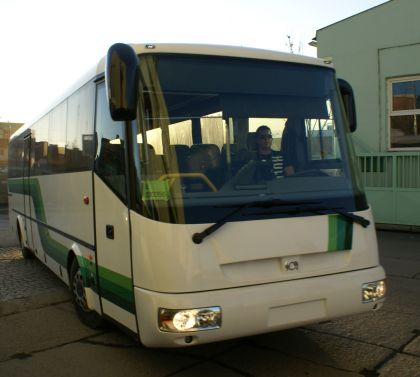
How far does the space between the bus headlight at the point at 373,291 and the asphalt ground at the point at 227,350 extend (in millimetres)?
569

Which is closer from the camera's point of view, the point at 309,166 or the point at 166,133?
the point at 166,133

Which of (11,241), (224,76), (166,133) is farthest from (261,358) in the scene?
(11,241)

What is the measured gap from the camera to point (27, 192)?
8656mm

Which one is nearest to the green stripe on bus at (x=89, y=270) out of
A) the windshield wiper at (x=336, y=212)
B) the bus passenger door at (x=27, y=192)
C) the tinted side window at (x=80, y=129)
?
the bus passenger door at (x=27, y=192)

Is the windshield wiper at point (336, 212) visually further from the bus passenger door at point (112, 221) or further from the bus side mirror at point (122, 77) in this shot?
the bus side mirror at point (122, 77)

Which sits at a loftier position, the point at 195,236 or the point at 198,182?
the point at 198,182

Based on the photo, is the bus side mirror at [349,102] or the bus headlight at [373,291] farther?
the bus side mirror at [349,102]

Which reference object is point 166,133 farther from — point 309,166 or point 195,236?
point 309,166

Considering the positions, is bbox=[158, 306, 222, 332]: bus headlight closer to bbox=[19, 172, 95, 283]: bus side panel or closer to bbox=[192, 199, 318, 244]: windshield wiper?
bbox=[192, 199, 318, 244]: windshield wiper

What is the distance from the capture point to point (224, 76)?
13.4 feet

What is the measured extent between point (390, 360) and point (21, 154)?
7.63 meters

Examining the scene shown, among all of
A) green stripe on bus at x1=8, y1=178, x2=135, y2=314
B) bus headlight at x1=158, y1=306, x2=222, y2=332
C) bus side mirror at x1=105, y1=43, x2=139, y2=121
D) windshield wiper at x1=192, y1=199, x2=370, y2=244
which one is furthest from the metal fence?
bus side mirror at x1=105, y1=43, x2=139, y2=121

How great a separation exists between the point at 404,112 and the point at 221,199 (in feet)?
33.0

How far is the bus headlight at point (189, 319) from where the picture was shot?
139 inches
